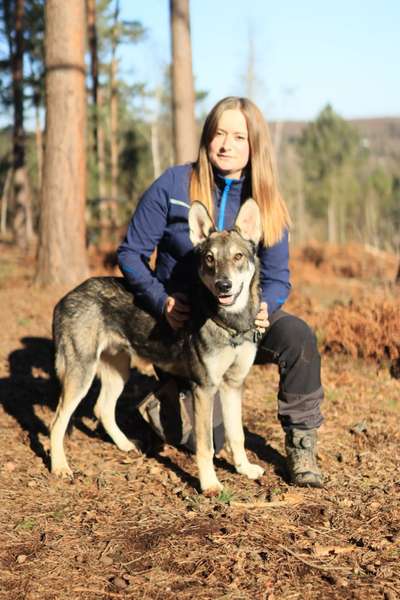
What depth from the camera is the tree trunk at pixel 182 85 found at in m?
12.9

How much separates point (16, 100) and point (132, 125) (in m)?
19.0

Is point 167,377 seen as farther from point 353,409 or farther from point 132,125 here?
point 132,125

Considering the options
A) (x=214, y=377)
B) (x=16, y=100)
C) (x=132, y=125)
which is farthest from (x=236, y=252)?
(x=132, y=125)

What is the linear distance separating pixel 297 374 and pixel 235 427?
61 cm

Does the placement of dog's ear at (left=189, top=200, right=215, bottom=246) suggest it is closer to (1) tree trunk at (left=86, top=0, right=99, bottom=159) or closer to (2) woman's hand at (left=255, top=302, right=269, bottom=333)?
(2) woman's hand at (left=255, top=302, right=269, bottom=333)

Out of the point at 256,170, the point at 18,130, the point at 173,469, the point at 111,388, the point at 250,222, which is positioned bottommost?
the point at 173,469

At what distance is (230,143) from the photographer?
14.1 ft

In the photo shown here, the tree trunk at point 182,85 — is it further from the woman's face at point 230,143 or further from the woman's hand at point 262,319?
the woman's hand at point 262,319

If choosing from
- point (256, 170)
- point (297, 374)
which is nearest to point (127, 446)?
point (297, 374)

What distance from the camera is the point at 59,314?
468cm

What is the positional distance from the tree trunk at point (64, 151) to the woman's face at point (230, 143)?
217 inches

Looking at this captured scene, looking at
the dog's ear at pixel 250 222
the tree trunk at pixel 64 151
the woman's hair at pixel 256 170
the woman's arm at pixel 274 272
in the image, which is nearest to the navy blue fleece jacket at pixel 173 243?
the woman's arm at pixel 274 272

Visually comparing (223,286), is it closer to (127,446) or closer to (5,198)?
(127,446)

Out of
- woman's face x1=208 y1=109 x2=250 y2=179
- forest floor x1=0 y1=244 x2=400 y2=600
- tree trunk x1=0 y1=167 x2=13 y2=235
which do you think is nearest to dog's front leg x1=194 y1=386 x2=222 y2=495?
forest floor x1=0 y1=244 x2=400 y2=600
